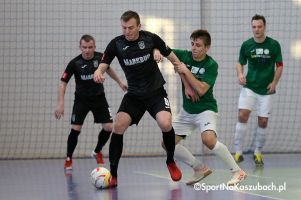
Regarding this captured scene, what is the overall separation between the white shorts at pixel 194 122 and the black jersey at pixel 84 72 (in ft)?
8.45

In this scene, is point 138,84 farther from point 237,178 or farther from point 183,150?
point 237,178

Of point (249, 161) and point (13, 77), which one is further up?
point (13, 77)

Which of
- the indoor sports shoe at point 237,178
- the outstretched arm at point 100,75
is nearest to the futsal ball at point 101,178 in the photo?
the outstretched arm at point 100,75

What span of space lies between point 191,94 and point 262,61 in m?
3.22

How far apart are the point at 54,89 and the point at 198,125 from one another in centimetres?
531

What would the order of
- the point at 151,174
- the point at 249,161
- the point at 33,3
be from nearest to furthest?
the point at 151,174 → the point at 249,161 → the point at 33,3

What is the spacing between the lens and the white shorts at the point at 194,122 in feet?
25.0

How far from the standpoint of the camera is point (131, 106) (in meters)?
7.61

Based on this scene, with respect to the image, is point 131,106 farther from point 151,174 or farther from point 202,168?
point 151,174

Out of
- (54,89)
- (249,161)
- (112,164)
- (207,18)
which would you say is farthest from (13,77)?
(112,164)

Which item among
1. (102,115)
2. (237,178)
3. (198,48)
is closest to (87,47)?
(102,115)

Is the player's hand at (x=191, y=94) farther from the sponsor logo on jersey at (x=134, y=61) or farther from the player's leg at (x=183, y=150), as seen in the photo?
the sponsor logo on jersey at (x=134, y=61)

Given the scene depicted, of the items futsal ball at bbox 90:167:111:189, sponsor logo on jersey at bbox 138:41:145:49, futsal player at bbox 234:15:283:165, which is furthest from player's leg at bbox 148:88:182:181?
futsal player at bbox 234:15:283:165

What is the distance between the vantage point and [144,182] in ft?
27.0
